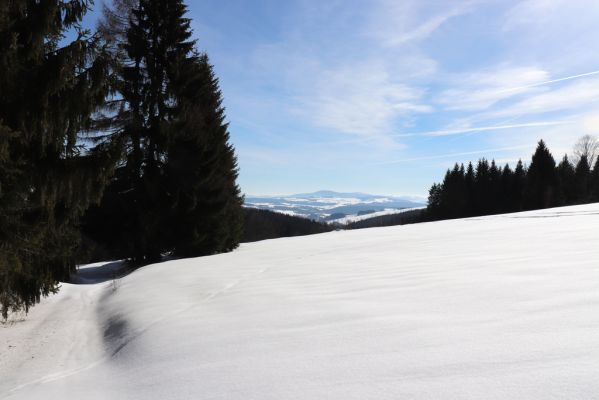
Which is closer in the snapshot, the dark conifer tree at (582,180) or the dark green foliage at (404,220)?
the dark conifer tree at (582,180)

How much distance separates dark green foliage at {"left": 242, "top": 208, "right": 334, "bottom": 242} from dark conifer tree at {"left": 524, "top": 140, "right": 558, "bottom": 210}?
34.7 m

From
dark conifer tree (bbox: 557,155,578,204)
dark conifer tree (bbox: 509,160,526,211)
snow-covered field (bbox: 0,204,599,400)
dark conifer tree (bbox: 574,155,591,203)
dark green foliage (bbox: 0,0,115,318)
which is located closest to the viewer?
snow-covered field (bbox: 0,204,599,400)

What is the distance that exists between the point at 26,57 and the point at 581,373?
644 cm

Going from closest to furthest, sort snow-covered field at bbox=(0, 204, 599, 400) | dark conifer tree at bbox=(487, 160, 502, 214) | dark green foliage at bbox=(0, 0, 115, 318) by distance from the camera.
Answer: snow-covered field at bbox=(0, 204, 599, 400) → dark green foliage at bbox=(0, 0, 115, 318) → dark conifer tree at bbox=(487, 160, 502, 214)

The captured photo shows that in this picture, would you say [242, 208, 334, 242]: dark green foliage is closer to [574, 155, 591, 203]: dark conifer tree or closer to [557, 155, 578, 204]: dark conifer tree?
[557, 155, 578, 204]: dark conifer tree

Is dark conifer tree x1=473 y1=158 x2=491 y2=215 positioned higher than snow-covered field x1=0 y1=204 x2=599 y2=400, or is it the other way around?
dark conifer tree x1=473 y1=158 x2=491 y2=215

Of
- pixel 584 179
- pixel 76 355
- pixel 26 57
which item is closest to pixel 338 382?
pixel 76 355

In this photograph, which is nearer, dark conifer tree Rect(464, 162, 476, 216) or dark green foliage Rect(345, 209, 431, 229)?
dark conifer tree Rect(464, 162, 476, 216)

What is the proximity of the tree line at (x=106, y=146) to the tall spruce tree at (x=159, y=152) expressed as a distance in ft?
0.14

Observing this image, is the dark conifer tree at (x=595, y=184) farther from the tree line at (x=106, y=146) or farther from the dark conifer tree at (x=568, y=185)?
the tree line at (x=106, y=146)

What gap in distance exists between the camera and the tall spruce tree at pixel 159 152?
46.8 feet

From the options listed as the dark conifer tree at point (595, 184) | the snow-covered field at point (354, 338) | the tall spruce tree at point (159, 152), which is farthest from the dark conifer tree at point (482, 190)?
the snow-covered field at point (354, 338)

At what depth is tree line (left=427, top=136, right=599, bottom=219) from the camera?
42562 millimetres

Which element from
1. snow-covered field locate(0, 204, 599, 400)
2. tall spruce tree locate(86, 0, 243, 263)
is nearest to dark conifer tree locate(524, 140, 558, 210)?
tall spruce tree locate(86, 0, 243, 263)
